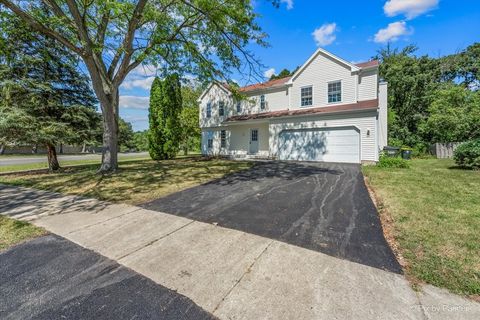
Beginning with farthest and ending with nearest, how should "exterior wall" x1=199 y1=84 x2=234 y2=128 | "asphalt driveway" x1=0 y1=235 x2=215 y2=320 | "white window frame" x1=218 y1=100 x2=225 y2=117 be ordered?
"white window frame" x1=218 y1=100 x2=225 y2=117 → "exterior wall" x1=199 y1=84 x2=234 y2=128 → "asphalt driveway" x1=0 y1=235 x2=215 y2=320

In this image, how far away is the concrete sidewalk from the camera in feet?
6.68

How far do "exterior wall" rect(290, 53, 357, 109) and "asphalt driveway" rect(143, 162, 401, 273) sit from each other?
8.11 m

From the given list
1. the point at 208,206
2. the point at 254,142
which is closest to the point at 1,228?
the point at 208,206

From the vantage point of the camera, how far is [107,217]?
175 inches

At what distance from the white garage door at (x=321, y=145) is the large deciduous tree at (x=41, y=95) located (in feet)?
38.4

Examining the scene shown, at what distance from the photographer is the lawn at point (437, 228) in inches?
98.2

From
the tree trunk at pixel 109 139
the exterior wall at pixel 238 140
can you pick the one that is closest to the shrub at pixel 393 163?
the exterior wall at pixel 238 140

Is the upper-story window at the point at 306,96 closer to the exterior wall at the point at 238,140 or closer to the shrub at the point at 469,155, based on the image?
the exterior wall at the point at 238,140

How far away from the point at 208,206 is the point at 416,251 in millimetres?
3856

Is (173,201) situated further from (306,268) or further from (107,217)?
(306,268)

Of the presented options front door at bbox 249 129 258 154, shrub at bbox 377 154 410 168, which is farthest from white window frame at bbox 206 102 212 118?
shrub at bbox 377 154 410 168

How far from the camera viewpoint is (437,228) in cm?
362

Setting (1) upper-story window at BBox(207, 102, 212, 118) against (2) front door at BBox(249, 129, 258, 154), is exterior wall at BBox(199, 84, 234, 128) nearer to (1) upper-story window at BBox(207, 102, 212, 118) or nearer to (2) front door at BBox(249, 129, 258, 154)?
(1) upper-story window at BBox(207, 102, 212, 118)

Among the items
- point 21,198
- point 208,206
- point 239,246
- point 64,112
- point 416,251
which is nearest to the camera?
point 416,251
